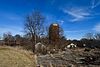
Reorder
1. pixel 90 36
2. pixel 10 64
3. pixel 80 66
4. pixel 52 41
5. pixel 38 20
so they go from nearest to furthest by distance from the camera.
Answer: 1. pixel 10 64
2. pixel 80 66
3. pixel 38 20
4. pixel 52 41
5. pixel 90 36

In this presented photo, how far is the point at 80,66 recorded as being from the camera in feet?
60.4

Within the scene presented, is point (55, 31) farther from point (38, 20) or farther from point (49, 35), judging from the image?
point (38, 20)

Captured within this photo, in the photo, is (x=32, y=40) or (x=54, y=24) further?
(x=54, y=24)

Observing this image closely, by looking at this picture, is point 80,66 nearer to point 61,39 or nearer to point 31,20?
point 31,20

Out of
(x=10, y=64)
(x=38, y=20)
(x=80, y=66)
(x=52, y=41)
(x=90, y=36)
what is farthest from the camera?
(x=90, y=36)

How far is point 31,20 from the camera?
44906 millimetres

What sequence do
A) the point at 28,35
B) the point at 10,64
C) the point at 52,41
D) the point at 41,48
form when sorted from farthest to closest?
1. the point at 52,41
2. the point at 28,35
3. the point at 41,48
4. the point at 10,64

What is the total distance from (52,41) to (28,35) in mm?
16154

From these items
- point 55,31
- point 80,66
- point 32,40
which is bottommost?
point 80,66

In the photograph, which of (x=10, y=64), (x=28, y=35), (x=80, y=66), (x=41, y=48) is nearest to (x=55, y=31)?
(x=28, y=35)

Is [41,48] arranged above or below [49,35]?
below

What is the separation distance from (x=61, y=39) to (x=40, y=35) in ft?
65.3

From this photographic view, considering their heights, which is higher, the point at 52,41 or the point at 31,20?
the point at 31,20

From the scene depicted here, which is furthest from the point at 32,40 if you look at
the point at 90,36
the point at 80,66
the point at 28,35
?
the point at 90,36
